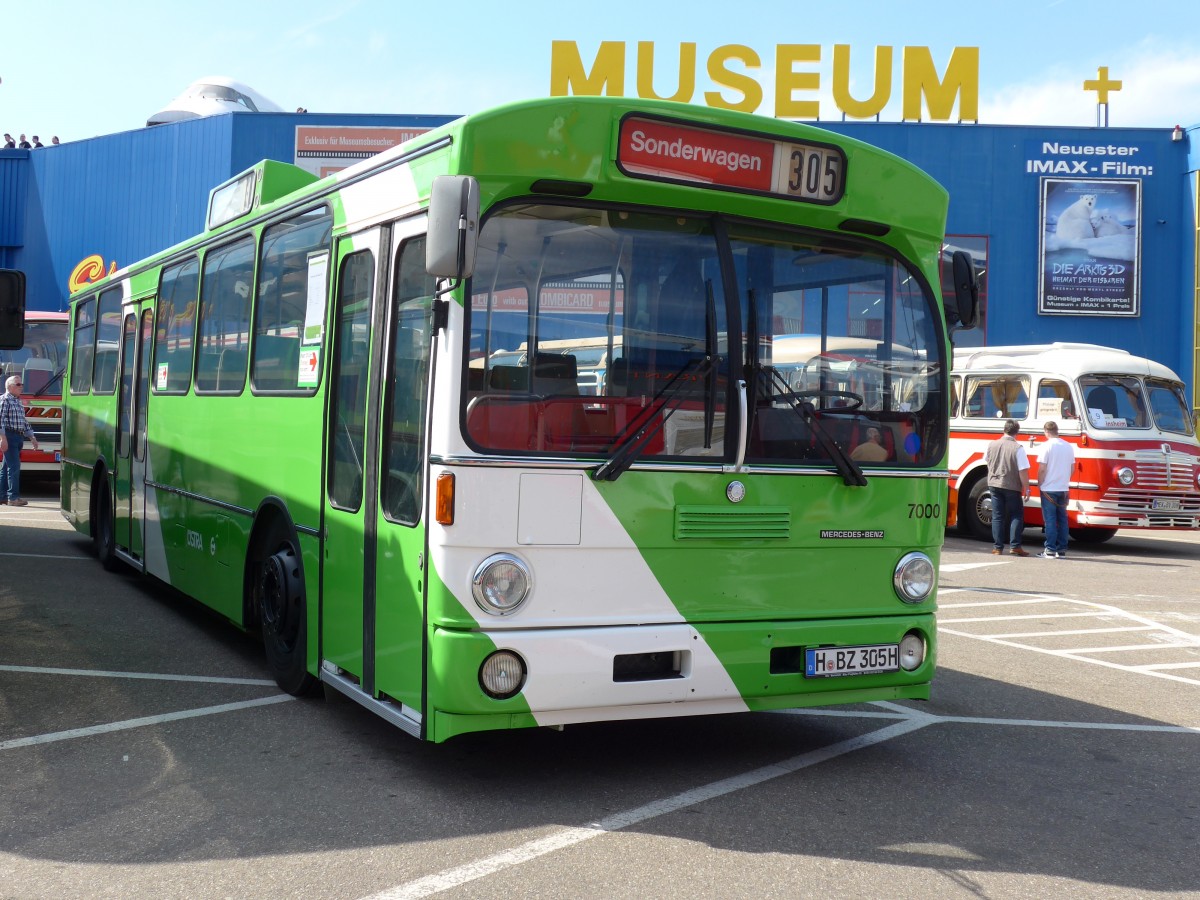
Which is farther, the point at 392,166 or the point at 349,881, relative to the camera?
the point at 392,166

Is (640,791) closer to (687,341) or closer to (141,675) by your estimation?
(687,341)

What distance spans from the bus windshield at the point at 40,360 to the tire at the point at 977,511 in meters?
14.1

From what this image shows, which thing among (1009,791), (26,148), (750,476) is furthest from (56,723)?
(26,148)

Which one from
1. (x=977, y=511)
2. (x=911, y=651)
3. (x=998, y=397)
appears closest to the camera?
(x=911, y=651)

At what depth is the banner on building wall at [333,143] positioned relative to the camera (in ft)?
108

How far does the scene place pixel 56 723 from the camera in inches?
248

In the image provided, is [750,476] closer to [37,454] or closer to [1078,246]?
[37,454]

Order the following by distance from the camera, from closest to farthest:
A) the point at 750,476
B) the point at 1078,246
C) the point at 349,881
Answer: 1. the point at 349,881
2. the point at 750,476
3. the point at 1078,246

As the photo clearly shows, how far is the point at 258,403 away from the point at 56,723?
2.09 m

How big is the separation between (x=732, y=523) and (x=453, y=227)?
1.68 meters

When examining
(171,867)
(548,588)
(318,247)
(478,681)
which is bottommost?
(171,867)

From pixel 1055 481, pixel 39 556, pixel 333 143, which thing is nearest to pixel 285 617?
pixel 39 556

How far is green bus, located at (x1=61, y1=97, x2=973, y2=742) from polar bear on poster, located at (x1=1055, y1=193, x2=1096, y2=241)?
25647 mm

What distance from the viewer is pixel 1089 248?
29938 mm
